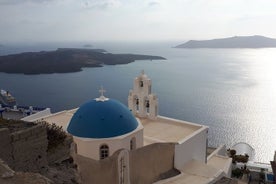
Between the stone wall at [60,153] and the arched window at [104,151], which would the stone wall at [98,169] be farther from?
the stone wall at [60,153]

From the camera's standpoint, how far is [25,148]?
14.2 feet

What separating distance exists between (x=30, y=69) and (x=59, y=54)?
25518 mm

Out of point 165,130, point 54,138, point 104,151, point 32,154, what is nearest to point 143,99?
point 165,130

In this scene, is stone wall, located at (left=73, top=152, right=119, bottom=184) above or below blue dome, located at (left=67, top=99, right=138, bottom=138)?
below

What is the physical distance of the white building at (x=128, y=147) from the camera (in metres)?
9.55

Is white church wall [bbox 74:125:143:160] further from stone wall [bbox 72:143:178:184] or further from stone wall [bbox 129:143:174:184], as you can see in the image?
stone wall [bbox 129:143:174:184]

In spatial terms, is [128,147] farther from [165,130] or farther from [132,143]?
[165,130]

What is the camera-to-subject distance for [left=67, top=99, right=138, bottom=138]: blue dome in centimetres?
973

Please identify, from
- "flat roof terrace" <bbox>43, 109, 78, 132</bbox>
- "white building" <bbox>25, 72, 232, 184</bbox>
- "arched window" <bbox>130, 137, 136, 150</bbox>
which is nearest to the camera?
"white building" <bbox>25, 72, 232, 184</bbox>

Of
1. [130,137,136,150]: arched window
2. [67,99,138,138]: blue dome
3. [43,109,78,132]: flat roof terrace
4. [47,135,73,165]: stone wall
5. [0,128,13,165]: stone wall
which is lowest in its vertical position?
[130,137,136,150]: arched window

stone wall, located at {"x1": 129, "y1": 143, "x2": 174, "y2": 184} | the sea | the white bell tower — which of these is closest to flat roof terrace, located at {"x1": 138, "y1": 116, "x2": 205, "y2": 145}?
the white bell tower

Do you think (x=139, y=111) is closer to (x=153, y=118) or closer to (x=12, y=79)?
(x=153, y=118)

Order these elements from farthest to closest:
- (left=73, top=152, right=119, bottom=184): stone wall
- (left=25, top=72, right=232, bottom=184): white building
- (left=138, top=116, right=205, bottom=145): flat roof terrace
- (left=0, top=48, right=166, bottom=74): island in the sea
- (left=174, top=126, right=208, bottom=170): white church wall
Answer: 1. (left=0, top=48, right=166, bottom=74): island in the sea
2. (left=138, top=116, right=205, bottom=145): flat roof terrace
3. (left=174, top=126, right=208, bottom=170): white church wall
4. (left=25, top=72, right=232, bottom=184): white building
5. (left=73, top=152, right=119, bottom=184): stone wall

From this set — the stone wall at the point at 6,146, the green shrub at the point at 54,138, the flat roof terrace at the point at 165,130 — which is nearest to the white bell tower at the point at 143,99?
the flat roof terrace at the point at 165,130
